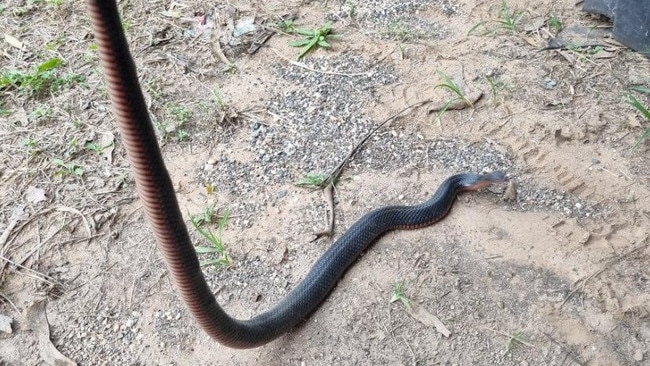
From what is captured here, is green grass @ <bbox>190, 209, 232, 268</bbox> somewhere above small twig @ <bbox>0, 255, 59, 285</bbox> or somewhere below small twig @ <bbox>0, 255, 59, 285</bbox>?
above

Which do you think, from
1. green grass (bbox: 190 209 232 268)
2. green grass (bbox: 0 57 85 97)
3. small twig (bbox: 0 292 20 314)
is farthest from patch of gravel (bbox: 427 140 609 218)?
green grass (bbox: 0 57 85 97)

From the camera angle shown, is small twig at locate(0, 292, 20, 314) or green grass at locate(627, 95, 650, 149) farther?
green grass at locate(627, 95, 650, 149)

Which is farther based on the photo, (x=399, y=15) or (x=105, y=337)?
(x=399, y=15)

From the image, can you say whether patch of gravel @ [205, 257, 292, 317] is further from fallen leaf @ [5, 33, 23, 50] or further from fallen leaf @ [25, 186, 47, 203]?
fallen leaf @ [5, 33, 23, 50]

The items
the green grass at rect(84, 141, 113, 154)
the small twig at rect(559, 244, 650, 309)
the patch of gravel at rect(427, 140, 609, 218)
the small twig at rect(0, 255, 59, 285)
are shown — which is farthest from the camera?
the green grass at rect(84, 141, 113, 154)

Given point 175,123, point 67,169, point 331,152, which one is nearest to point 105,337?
point 67,169

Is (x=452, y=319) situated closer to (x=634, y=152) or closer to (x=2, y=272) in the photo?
(x=634, y=152)

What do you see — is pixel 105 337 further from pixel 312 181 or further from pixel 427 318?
pixel 427 318

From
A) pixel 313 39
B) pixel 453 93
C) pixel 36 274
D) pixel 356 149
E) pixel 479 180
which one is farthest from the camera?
pixel 313 39
